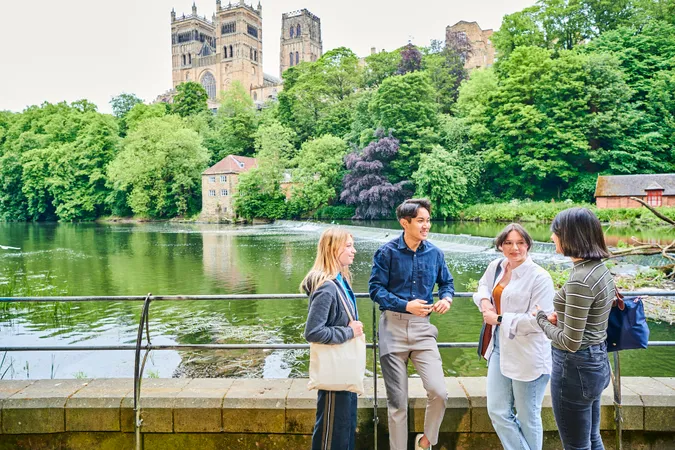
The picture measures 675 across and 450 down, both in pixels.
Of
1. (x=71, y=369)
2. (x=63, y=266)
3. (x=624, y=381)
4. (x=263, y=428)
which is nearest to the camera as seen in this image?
(x=263, y=428)

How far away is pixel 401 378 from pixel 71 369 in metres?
7.90

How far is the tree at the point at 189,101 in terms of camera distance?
253 ft

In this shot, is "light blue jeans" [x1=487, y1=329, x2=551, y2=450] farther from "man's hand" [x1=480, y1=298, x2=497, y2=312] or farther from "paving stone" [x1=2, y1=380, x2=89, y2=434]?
"paving stone" [x1=2, y1=380, x2=89, y2=434]

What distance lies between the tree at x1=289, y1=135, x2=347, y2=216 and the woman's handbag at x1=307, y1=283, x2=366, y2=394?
43811 millimetres

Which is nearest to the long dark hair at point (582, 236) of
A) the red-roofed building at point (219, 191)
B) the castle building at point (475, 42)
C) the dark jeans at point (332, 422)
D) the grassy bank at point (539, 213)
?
the dark jeans at point (332, 422)

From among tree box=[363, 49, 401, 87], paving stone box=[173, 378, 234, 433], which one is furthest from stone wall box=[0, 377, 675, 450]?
tree box=[363, 49, 401, 87]

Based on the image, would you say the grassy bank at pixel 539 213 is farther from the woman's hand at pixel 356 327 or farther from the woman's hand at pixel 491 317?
the woman's hand at pixel 356 327

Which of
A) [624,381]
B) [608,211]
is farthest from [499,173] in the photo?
[624,381]

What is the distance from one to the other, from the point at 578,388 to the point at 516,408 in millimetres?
494

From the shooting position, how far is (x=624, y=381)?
350 cm

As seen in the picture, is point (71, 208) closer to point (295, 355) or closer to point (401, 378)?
point (295, 355)

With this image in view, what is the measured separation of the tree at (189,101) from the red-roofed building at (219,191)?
25915 mm

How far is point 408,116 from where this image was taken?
4506cm

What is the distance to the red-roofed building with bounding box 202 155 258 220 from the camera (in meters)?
53.8
